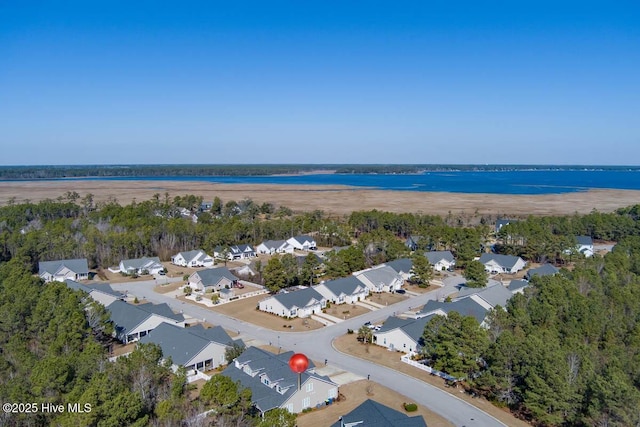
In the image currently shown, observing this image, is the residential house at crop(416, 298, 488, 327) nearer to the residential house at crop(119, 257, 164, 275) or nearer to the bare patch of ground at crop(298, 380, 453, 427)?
the bare patch of ground at crop(298, 380, 453, 427)

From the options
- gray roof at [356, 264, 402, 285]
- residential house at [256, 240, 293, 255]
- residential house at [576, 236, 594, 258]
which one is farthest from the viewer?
residential house at [256, 240, 293, 255]

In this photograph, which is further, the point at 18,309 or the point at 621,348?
the point at 18,309

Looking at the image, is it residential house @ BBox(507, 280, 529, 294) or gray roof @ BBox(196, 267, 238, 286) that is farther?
gray roof @ BBox(196, 267, 238, 286)

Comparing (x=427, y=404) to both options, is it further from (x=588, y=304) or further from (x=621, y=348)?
(x=588, y=304)

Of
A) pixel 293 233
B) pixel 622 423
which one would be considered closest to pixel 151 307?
pixel 622 423

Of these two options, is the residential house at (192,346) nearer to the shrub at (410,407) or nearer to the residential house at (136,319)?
the residential house at (136,319)

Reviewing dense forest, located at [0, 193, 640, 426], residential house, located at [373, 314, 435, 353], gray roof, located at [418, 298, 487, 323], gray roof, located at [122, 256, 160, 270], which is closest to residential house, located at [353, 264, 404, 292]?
dense forest, located at [0, 193, 640, 426]

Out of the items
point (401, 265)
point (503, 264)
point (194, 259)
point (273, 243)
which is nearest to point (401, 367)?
point (401, 265)

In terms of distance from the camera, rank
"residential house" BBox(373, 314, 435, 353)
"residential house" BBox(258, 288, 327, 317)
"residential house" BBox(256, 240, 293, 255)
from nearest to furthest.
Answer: "residential house" BBox(373, 314, 435, 353) < "residential house" BBox(258, 288, 327, 317) < "residential house" BBox(256, 240, 293, 255)

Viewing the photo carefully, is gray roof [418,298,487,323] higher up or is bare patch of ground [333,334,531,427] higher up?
gray roof [418,298,487,323]
